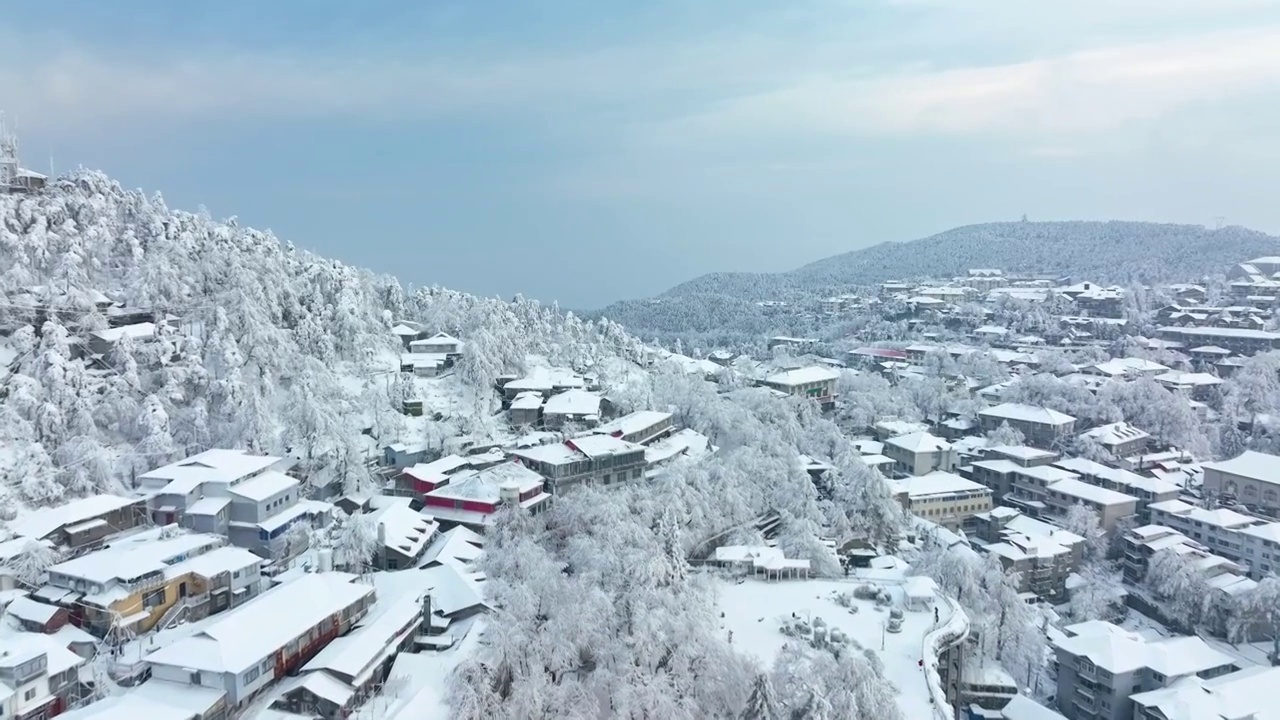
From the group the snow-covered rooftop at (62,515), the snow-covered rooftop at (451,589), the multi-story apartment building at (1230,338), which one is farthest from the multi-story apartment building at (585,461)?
the multi-story apartment building at (1230,338)

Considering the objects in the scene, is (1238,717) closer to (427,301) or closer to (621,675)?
(621,675)

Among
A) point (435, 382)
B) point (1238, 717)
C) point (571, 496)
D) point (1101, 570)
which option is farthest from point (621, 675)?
point (1101, 570)

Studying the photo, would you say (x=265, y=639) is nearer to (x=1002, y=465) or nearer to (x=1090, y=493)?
(x=1090, y=493)

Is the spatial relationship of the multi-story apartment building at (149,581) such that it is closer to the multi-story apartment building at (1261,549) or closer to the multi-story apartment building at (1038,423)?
the multi-story apartment building at (1261,549)

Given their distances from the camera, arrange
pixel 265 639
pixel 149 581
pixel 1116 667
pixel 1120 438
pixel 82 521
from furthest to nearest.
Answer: pixel 1120 438, pixel 1116 667, pixel 82 521, pixel 149 581, pixel 265 639

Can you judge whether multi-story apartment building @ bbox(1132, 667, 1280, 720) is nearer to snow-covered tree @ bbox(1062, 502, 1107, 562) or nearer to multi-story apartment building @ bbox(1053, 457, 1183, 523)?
snow-covered tree @ bbox(1062, 502, 1107, 562)

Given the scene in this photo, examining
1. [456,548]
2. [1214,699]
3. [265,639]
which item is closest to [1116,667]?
[1214,699]
